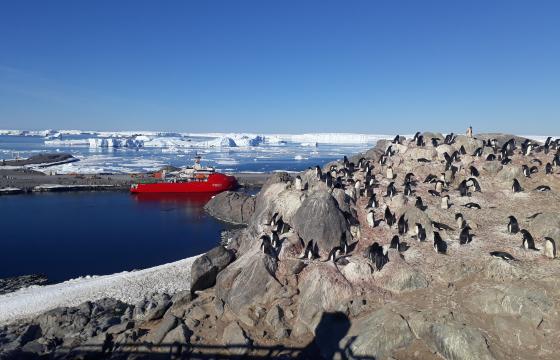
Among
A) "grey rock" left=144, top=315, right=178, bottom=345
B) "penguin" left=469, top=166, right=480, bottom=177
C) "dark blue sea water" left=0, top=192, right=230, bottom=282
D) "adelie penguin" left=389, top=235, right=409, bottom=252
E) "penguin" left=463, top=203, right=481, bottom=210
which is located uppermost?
"penguin" left=469, top=166, right=480, bottom=177

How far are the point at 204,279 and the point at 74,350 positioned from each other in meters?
4.79

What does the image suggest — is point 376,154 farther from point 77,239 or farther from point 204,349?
point 77,239

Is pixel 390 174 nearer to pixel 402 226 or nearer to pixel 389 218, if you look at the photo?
pixel 389 218

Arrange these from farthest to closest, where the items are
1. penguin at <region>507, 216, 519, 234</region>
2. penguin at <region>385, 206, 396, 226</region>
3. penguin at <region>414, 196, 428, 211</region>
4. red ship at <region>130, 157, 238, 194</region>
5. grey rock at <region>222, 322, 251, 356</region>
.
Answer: red ship at <region>130, 157, 238, 194</region>
penguin at <region>414, 196, 428, 211</region>
penguin at <region>385, 206, 396, 226</region>
penguin at <region>507, 216, 519, 234</region>
grey rock at <region>222, 322, 251, 356</region>

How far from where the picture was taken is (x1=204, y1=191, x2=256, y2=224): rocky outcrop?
123 feet

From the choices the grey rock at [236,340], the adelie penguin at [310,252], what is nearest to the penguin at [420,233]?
the adelie penguin at [310,252]

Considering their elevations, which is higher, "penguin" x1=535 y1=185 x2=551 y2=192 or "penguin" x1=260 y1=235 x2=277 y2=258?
"penguin" x1=535 y1=185 x2=551 y2=192

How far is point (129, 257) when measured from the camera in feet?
87.4

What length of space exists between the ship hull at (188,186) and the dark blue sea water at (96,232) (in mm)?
1907

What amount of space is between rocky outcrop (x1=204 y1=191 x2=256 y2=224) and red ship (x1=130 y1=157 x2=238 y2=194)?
11.9m

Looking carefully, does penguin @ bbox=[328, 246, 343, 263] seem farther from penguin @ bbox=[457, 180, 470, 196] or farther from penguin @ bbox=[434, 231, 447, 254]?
penguin @ bbox=[457, 180, 470, 196]

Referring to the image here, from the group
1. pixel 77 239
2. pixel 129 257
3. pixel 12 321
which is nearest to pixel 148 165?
pixel 77 239

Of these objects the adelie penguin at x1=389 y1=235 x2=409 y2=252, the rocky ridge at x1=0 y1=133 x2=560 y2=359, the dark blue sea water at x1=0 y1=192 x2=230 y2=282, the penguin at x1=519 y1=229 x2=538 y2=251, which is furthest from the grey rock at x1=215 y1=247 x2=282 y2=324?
the dark blue sea water at x1=0 y1=192 x2=230 y2=282

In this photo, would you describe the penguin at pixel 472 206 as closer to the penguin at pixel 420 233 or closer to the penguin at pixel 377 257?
the penguin at pixel 420 233
